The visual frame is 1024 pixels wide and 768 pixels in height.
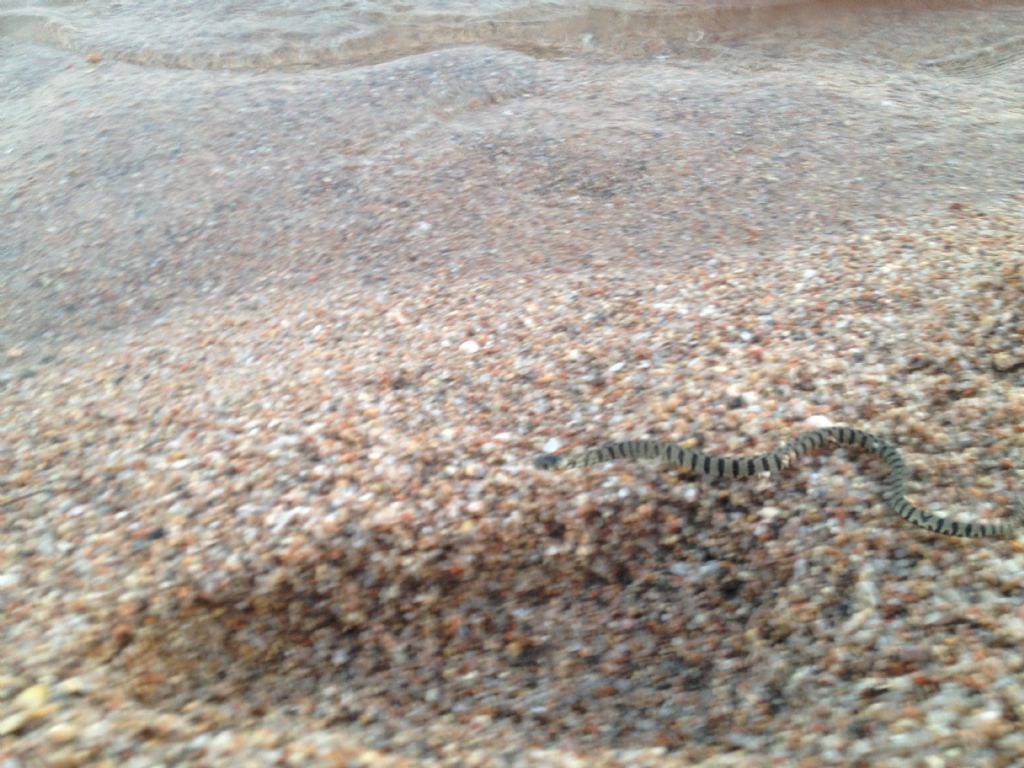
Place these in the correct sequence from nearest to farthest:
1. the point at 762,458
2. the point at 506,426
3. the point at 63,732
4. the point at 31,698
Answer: the point at 63,732 → the point at 31,698 → the point at 762,458 → the point at 506,426

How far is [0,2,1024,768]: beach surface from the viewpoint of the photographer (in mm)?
2898

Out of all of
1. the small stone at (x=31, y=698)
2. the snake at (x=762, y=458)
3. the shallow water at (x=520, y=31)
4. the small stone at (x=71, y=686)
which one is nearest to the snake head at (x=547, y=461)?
the snake at (x=762, y=458)

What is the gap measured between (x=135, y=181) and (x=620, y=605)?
532 centimetres

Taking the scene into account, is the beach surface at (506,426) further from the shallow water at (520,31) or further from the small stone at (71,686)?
the shallow water at (520,31)

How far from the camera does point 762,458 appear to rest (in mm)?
3666

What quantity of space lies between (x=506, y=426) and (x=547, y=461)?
33cm

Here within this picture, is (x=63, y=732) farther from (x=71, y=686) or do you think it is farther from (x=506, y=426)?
(x=506, y=426)

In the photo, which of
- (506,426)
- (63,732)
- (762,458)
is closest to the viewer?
(63,732)

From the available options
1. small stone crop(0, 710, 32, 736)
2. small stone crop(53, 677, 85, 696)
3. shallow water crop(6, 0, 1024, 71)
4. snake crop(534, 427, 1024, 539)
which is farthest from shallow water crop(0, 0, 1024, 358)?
small stone crop(0, 710, 32, 736)

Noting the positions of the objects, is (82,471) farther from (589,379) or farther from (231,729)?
(589,379)

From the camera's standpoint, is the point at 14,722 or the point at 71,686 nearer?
the point at 14,722

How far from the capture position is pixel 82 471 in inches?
158

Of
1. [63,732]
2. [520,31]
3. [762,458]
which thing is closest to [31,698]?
[63,732]

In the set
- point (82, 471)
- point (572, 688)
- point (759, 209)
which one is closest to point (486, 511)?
point (572, 688)
